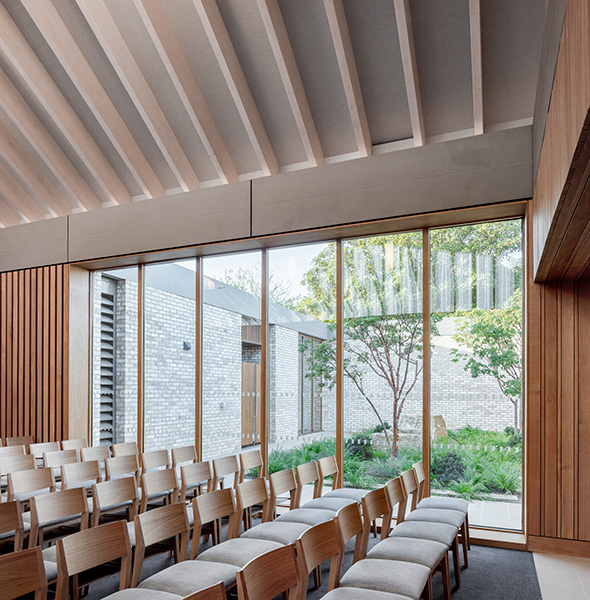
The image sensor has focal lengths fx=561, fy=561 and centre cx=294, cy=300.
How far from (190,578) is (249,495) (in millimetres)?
1229

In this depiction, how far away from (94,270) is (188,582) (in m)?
6.32

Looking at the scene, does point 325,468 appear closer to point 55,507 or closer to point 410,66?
point 55,507

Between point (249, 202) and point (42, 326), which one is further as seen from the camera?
point (42, 326)

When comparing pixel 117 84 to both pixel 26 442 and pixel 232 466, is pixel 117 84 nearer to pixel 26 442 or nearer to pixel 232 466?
pixel 232 466

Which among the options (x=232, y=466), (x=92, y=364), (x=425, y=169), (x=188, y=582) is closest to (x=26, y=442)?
(x=92, y=364)

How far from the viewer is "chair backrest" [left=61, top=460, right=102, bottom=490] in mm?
5203

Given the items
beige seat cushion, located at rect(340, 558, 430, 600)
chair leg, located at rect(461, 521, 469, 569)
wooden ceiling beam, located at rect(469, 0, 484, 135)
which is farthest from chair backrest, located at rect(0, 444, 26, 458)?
wooden ceiling beam, located at rect(469, 0, 484, 135)

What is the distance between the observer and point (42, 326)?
27.6 feet

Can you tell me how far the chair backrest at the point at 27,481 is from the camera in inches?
188

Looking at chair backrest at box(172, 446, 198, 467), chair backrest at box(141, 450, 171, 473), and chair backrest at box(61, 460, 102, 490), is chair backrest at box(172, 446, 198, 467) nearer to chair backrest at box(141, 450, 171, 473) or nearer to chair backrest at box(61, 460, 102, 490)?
chair backrest at box(141, 450, 171, 473)

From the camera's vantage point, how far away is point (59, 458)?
20.1 feet

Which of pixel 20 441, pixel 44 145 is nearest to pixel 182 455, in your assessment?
pixel 20 441

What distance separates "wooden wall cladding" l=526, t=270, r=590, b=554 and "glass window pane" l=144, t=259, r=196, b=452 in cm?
438

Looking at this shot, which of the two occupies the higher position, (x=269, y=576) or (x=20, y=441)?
(x=269, y=576)
